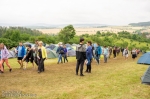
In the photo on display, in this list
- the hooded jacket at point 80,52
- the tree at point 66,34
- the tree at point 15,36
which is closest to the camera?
the hooded jacket at point 80,52

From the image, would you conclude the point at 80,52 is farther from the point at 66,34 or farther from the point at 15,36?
the point at 66,34

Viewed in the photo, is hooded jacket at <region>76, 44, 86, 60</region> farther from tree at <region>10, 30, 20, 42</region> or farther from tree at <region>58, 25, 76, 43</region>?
tree at <region>58, 25, 76, 43</region>

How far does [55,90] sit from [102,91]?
1632mm

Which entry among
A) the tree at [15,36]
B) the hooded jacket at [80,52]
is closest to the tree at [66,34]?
the tree at [15,36]

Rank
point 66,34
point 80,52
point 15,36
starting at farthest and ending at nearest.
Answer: point 66,34 → point 15,36 → point 80,52

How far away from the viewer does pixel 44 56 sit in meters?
12.4

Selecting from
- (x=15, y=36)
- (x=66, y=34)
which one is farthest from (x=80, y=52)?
(x=66, y=34)

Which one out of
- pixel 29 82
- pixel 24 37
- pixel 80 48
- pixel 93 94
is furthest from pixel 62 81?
pixel 24 37

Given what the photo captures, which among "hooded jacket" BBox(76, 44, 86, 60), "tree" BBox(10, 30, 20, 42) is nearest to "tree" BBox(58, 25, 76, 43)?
"tree" BBox(10, 30, 20, 42)

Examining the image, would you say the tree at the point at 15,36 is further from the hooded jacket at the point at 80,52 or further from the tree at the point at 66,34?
the hooded jacket at the point at 80,52

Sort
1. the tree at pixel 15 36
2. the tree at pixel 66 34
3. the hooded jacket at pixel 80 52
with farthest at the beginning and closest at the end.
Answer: the tree at pixel 66 34 < the tree at pixel 15 36 < the hooded jacket at pixel 80 52

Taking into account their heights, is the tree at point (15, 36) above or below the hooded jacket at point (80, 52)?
below

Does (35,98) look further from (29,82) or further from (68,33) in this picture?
(68,33)

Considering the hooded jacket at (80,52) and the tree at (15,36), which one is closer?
the hooded jacket at (80,52)
